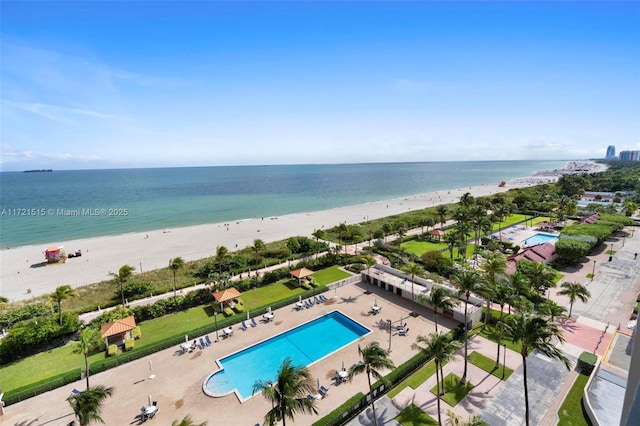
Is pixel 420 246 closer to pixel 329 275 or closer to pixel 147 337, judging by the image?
pixel 329 275

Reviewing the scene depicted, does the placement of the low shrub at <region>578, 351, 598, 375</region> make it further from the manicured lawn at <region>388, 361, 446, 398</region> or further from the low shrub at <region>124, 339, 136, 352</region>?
the low shrub at <region>124, 339, 136, 352</region>

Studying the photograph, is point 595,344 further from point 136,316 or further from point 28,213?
point 28,213

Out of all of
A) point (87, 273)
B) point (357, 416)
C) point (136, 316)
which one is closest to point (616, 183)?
point (357, 416)

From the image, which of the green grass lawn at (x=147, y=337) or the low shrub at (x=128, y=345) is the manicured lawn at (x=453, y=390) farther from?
the low shrub at (x=128, y=345)

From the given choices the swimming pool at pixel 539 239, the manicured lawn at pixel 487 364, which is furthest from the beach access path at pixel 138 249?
the manicured lawn at pixel 487 364

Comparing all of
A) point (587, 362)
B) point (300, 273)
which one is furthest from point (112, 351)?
point (587, 362)

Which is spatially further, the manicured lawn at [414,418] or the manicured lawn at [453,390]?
the manicured lawn at [453,390]

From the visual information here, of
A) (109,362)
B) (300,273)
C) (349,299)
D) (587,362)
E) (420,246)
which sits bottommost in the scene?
(420,246)
